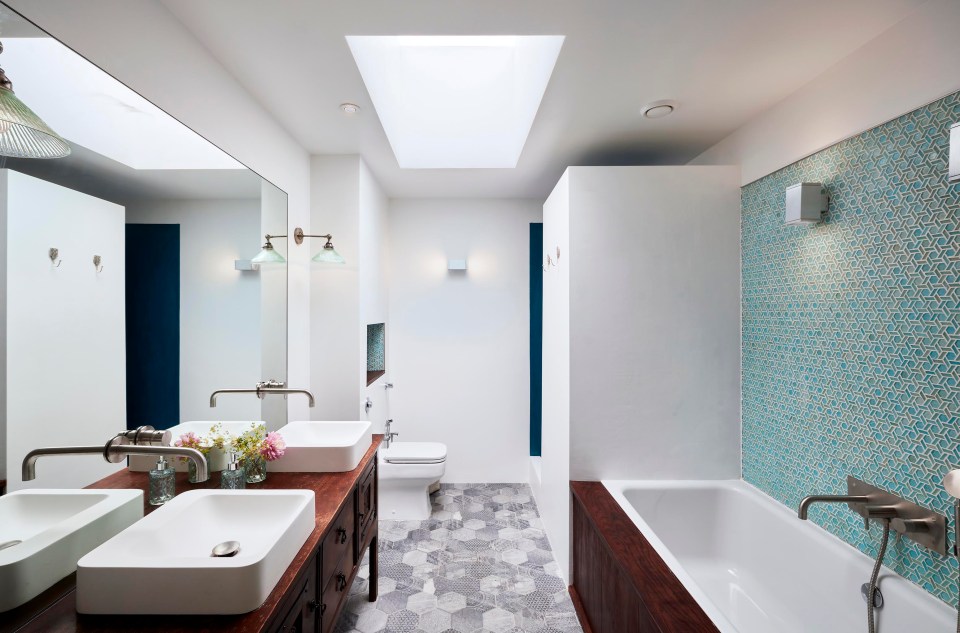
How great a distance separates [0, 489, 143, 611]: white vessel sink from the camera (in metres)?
0.87

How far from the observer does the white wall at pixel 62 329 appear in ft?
3.08

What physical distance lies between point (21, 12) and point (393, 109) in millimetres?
1609

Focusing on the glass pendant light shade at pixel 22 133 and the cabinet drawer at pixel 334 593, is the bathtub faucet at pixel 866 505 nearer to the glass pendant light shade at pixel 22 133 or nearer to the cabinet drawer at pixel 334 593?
the cabinet drawer at pixel 334 593

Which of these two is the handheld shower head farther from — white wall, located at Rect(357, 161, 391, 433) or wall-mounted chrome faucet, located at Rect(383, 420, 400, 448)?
wall-mounted chrome faucet, located at Rect(383, 420, 400, 448)

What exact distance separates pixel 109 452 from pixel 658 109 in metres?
2.46

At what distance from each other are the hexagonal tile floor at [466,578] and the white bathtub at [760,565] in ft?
2.23

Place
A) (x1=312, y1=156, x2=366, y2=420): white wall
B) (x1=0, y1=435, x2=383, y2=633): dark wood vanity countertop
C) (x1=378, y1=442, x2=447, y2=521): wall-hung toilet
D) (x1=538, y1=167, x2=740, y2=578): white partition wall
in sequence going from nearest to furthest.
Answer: (x1=0, y1=435, x2=383, y2=633): dark wood vanity countertop
(x1=538, y1=167, x2=740, y2=578): white partition wall
(x1=312, y1=156, x2=366, y2=420): white wall
(x1=378, y1=442, x2=447, y2=521): wall-hung toilet

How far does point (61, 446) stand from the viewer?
1.07m

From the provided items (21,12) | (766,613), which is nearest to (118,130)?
(21,12)

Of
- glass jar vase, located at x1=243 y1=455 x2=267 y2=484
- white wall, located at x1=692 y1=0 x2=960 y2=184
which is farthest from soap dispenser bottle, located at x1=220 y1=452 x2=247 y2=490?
white wall, located at x1=692 y1=0 x2=960 y2=184

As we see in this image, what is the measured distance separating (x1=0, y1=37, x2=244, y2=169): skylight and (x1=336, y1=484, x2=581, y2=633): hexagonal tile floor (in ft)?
6.99

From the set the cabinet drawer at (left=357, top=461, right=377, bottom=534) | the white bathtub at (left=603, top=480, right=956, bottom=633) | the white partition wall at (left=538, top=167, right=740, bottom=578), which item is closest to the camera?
the white bathtub at (left=603, top=480, right=956, bottom=633)

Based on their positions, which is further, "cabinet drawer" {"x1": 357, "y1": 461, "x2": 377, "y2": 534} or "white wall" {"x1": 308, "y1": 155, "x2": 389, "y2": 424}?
"white wall" {"x1": 308, "y1": 155, "x2": 389, "y2": 424}

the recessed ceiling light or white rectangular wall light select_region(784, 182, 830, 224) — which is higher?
the recessed ceiling light
